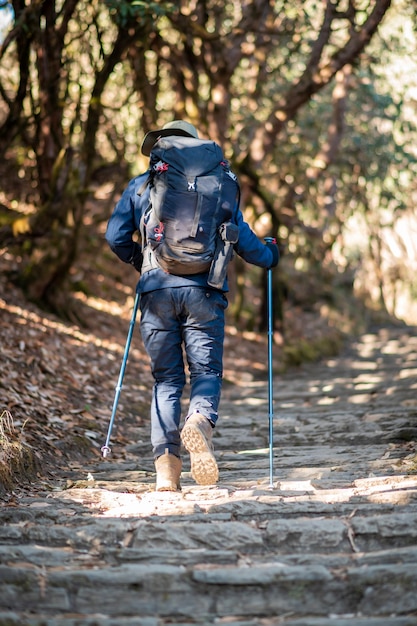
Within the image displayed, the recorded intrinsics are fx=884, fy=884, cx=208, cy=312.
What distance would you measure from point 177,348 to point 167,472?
0.77m

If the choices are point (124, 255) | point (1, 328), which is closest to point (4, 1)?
point (1, 328)

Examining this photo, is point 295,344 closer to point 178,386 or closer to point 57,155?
point 57,155

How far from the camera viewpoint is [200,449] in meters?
5.17

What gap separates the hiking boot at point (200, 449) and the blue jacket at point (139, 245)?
84 cm

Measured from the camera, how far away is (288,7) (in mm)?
14414

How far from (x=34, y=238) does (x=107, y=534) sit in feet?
23.0

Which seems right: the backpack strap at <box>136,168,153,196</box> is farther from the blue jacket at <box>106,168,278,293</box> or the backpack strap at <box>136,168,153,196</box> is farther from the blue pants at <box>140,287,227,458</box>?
the blue pants at <box>140,287,227,458</box>

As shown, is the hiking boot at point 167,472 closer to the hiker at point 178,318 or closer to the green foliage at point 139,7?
the hiker at point 178,318

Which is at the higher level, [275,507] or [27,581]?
[275,507]

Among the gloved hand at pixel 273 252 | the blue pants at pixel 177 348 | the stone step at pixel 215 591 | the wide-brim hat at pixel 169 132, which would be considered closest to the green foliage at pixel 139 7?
the wide-brim hat at pixel 169 132

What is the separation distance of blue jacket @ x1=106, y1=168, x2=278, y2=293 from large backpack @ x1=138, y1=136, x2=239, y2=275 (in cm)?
7

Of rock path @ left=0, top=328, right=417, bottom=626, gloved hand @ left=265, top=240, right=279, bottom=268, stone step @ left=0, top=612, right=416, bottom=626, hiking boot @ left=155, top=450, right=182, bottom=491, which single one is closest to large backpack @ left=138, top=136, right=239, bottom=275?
gloved hand @ left=265, top=240, right=279, bottom=268

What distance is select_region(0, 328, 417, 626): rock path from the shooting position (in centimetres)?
342

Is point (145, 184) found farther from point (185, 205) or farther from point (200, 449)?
point (200, 449)
